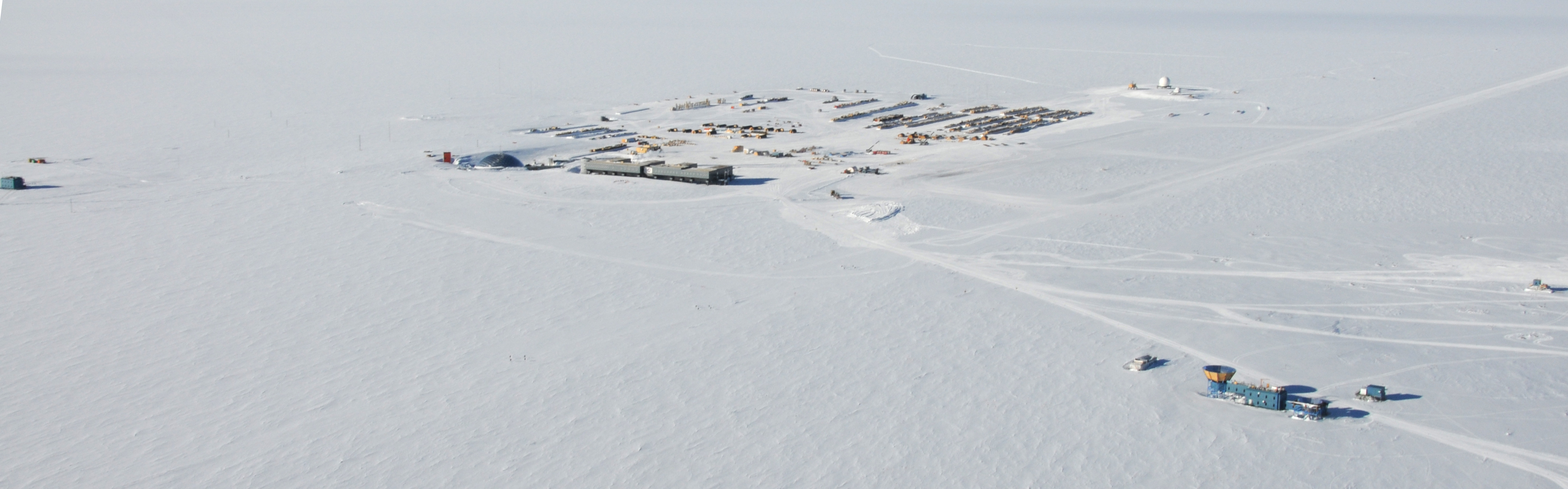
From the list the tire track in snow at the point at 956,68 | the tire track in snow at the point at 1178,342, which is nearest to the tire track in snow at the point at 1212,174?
the tire track in snow at the point at 1178,342

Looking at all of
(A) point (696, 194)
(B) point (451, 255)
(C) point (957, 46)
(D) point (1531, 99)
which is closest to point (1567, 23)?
(C) point (957, 46)

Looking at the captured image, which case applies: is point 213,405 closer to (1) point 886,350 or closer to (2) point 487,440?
(2) point 487,440

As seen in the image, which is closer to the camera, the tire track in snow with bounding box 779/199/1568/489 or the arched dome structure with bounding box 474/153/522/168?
the tire track in snow with bounding box 779/199/1568/489

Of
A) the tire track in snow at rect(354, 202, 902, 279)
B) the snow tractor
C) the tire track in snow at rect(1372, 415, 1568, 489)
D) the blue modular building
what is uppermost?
the tire track in snow at rect(354, 202, 902, 279)

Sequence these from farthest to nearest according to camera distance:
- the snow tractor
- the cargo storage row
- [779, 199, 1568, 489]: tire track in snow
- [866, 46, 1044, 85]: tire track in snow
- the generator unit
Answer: [866, 46, 1044, 85]: tire track in snow
the cargo storage row
the snow tractor
the generator unit
[779, 199, 1568, 489]: tire track in snow

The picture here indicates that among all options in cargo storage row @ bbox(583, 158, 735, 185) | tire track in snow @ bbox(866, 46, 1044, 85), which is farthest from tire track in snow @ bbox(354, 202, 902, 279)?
tire track in snow @ bbox(866, 46, 1044, 85)

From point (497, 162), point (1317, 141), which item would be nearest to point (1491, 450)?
point (1317, 141)

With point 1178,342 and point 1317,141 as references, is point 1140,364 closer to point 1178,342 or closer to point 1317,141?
point 1178,342

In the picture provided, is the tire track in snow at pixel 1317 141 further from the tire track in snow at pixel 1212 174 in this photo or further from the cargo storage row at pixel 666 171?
the cargo storage row at pixel 666 171

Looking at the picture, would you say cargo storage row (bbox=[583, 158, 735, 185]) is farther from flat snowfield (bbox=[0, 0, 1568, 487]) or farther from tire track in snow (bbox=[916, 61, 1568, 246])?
tire track in snow (bbox=[916, 61, 1568, 246])

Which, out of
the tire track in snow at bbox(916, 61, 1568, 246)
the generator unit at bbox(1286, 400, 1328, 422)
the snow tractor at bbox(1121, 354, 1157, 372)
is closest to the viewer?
the generator unit at bbox(1286, 400, 1328, 422)
